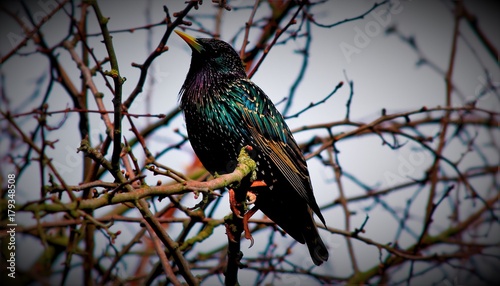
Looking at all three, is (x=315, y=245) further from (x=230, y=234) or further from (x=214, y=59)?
(x=214, y=59)

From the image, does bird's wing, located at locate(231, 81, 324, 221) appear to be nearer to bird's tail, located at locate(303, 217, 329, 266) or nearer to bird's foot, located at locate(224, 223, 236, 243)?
bird's tail, located at locate(303, 217, 329, 266)

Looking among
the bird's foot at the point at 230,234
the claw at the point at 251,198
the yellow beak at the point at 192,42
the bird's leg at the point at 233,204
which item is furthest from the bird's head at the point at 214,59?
the bird's foot at the point at 230,234

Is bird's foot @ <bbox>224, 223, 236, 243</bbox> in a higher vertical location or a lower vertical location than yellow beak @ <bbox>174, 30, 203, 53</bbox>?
lower

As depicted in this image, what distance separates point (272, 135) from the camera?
457 cm

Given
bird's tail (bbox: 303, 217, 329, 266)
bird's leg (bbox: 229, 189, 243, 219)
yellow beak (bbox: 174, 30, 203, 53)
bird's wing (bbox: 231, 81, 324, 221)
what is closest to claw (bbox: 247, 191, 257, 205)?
bird's leg (bbox: 229, 189, 243, 219)

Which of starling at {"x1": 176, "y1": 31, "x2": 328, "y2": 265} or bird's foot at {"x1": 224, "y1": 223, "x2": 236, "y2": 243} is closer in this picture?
bird's foot at {"x1": 224, "y1": 223, "x2": 236, "y2": 243}

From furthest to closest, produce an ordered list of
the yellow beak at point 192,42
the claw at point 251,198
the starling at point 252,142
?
the yellow beak at point 192,42 → the starling at point 252,142 → the claw at point 251,198

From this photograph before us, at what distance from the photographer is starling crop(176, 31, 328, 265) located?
13.9 ft

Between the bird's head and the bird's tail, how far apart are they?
61.4 inches

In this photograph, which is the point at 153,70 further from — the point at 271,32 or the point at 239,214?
the point at 239,214

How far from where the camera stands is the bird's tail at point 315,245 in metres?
4.33

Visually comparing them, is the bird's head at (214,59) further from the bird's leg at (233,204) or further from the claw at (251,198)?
the bird's leg at (233,204)

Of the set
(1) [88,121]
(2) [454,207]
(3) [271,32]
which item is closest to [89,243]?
(1) [88,121]

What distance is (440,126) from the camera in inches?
254
